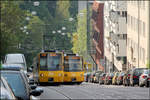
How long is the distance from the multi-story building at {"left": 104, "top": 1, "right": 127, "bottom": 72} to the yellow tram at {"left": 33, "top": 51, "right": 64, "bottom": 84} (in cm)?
3487

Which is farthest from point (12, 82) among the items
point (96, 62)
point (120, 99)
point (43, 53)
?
point (96, 62)

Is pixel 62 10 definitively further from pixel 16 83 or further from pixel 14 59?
pixel 16 83

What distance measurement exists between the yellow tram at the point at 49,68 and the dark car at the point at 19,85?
134 feet

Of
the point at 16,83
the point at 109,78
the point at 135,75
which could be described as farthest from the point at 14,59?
the point at 16,83

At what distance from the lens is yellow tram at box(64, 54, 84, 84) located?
57719mm

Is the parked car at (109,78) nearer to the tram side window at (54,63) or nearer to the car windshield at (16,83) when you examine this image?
the tram side window at (54,63)

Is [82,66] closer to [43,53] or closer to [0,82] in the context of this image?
[43,53]

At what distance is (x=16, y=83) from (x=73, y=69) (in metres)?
43.5

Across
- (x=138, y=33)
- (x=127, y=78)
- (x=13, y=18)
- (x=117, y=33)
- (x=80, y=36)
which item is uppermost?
(x=13, y=18)

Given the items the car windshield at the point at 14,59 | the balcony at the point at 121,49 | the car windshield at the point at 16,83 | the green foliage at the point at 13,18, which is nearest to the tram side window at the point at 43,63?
the car windshield at the point at 14,59

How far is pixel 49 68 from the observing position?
184ft

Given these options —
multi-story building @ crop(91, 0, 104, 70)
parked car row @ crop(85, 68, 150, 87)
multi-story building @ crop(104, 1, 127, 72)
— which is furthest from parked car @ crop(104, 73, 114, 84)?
multi-story building @ crop(91, 0, 104, 70)

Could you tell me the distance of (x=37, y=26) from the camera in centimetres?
14962

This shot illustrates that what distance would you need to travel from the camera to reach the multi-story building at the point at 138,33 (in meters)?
75.2
